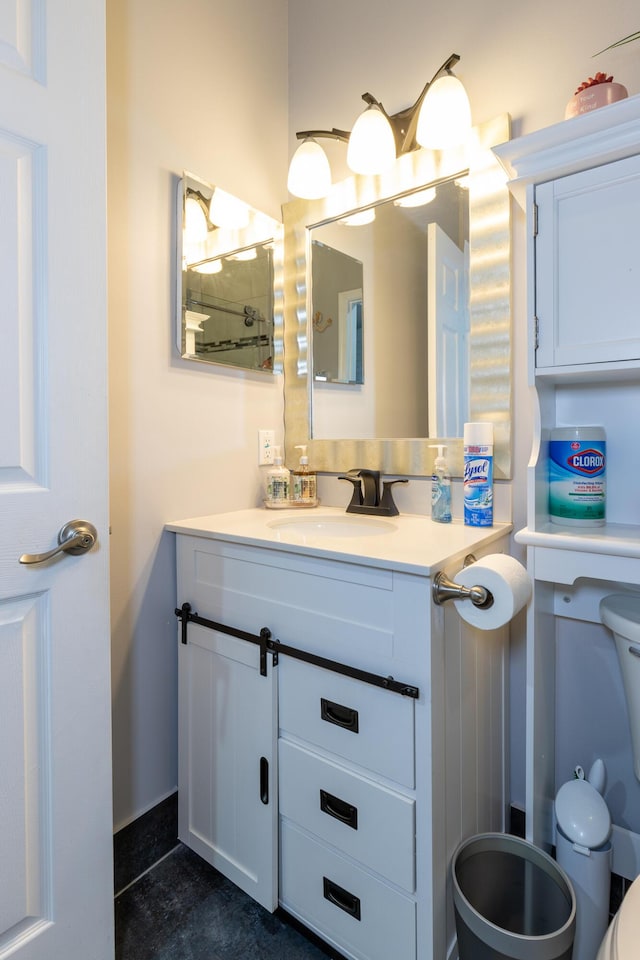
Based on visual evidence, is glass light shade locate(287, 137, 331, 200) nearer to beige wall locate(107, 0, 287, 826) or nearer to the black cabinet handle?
beige wall locate(107, 0, 287, 826)

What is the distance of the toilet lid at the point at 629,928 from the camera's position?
551 mm

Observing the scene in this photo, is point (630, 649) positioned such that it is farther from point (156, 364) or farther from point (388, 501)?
point (156, 364)

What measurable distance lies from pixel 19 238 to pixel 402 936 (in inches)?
55.7

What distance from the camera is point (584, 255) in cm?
97

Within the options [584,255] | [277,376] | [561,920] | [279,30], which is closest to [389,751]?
[561,920]

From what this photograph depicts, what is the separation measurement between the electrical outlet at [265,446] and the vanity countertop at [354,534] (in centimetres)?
17

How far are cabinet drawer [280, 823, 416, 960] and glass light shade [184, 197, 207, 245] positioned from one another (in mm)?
1479

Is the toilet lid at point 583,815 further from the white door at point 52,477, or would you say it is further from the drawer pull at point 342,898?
the white door at point 52,477

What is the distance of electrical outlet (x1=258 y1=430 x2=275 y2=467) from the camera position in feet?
5.40

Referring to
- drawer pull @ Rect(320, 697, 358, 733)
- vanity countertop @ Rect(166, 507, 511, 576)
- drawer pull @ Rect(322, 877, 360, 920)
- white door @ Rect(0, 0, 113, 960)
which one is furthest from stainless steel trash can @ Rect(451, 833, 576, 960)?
white door @ Rect(0, 0, 113, 960)

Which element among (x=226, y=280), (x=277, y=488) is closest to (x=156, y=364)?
(x=226, y=280)

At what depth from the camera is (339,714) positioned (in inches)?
40.5

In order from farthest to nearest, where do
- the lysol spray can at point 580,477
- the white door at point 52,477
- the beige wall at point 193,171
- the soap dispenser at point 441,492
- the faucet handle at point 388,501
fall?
the faucet handle at point 388,501 → the soap dispenser at point 441,492 → the beige wall at point 193,171 → the lysol spray can at point 580,477 → the white door at point 52,477

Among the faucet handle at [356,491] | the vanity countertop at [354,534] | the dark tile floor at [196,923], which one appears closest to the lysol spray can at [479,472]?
the vanity countertop at [354,534]
